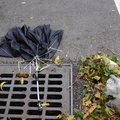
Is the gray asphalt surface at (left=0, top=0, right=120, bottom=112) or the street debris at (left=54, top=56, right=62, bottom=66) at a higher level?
the gray asphalt surface at (left=0, top=0, right=120, bottom=112)

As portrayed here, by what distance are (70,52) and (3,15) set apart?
1.51m

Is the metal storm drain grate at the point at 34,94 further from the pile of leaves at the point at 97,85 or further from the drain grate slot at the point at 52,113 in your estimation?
the pile of leaves at the point at 97,85

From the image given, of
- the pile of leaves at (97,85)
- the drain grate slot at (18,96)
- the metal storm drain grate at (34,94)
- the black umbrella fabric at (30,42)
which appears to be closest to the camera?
the pile of leaves at (97,85)

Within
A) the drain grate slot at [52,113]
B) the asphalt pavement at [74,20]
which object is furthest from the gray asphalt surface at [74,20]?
the drain grate slot at [52,113]

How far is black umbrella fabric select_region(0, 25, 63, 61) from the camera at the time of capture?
2.36 m

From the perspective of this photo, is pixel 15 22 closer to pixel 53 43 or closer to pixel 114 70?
pixel 53 43

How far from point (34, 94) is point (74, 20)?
4.82 ft

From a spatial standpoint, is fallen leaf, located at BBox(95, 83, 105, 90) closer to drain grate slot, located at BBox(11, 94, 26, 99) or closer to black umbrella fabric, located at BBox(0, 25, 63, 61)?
black umbrella fabric, located at BBox(0, 25, 63, 61)

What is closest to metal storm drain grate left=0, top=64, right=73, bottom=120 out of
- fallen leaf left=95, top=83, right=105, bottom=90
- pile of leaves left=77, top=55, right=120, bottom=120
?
pile of leaves left=77, top=55, right=120, bottom=120

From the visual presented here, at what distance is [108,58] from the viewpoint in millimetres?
2168

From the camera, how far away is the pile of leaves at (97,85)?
1.77 m

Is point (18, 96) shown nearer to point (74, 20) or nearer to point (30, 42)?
point (30, 42)

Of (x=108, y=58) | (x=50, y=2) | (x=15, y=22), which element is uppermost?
(x=50, y=2)

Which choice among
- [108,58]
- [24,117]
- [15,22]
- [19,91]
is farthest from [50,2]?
[24,117]
